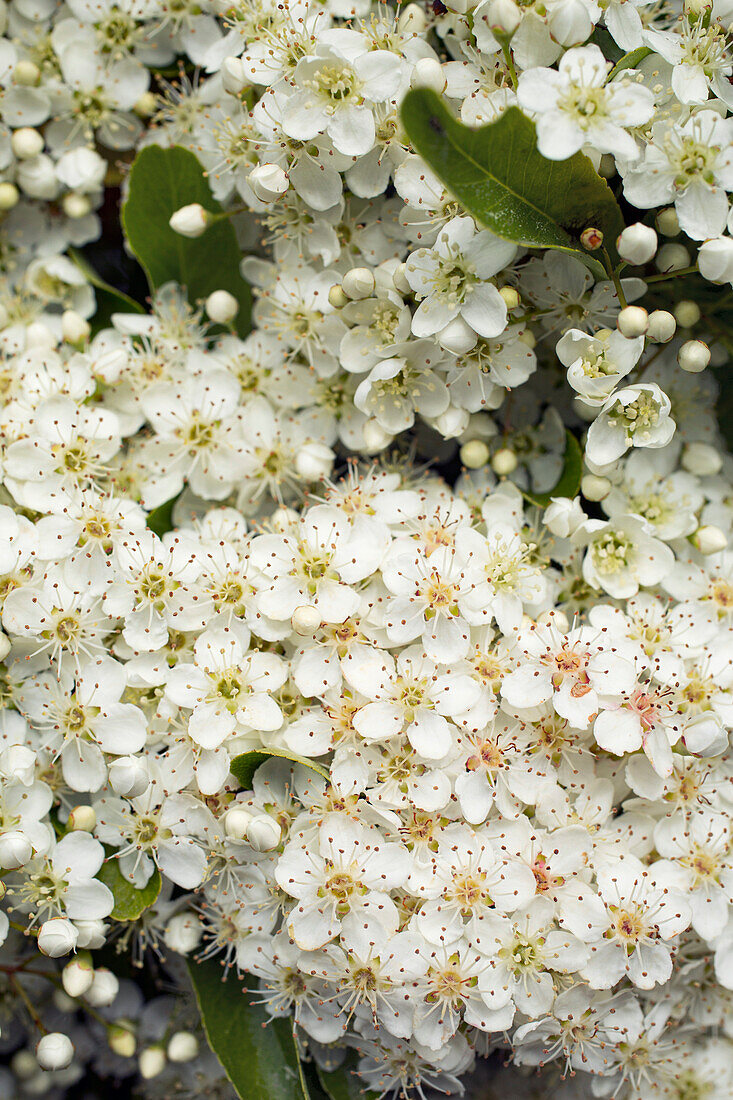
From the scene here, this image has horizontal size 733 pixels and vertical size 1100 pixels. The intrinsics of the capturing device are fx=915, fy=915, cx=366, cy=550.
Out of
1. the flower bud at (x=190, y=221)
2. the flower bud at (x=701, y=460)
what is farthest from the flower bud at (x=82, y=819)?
the flower bud at (x=701, y=460)

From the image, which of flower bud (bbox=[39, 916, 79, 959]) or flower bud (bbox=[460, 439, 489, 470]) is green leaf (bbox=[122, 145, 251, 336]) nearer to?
flower bud (bbox=[460, 439, 489, 470])

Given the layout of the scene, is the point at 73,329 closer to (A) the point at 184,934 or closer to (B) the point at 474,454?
(B) the point at 474,454

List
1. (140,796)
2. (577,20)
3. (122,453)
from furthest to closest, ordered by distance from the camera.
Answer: (122,453) → (140,796) → (577,20)

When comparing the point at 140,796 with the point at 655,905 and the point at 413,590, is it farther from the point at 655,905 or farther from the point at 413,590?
the point at 655,905

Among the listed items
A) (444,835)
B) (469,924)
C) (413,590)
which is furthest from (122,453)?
(469,924)

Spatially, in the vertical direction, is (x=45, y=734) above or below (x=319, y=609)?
below

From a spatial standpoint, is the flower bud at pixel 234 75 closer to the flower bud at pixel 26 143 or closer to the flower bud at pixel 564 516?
the flower bud at pixel 26 143
